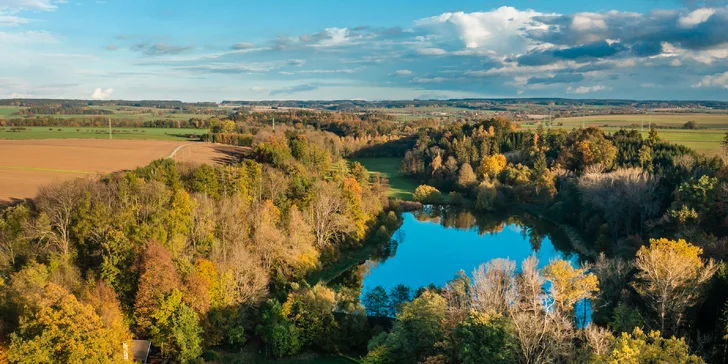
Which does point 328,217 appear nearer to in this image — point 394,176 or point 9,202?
point 9,202

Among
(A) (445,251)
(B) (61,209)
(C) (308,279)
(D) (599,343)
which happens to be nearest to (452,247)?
(A) (445,251)

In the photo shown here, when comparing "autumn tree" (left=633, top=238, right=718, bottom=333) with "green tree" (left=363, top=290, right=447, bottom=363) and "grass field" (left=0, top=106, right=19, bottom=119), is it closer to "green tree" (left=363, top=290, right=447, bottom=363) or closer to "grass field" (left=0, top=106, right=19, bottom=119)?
"green tree" (left=363, top=290, right=447, bottom=363)

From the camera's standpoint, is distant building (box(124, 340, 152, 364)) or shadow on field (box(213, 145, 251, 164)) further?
shadow on field (box(213, 145, 251, 164))

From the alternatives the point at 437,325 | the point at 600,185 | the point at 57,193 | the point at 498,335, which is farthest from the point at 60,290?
the point at 600,185

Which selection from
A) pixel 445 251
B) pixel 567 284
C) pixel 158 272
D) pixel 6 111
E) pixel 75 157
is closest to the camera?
pixel 567 284

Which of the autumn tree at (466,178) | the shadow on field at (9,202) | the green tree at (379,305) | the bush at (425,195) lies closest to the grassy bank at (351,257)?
the green tree at (379,305)

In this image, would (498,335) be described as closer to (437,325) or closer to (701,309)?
(437,325)

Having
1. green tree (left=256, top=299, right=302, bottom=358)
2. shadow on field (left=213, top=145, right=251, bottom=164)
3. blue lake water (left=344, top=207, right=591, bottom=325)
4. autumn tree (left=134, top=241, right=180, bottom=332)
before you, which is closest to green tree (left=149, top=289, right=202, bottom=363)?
autumn tree (left=134, top=241, right=180, bottom=332)
